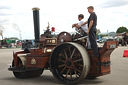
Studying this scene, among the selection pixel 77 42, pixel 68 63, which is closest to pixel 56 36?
pixel 77 42

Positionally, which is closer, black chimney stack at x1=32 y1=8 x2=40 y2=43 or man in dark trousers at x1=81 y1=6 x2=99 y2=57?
man in dark trousers at x1=81 y1=6 x2=99 y2=57

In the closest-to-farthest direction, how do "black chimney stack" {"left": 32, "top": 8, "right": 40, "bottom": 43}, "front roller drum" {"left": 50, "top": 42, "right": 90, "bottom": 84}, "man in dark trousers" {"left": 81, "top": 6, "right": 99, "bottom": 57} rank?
"front roller drum" {"left": 50, "top": 42, "right": 90, "bottom": 84}
"man in dark trousers" {"left": 81, "top": 6, "right": 99, "bottom": 57}
"black chimney stack" {"left": 32, "top": 8, "right": 40, "bottom": 43}

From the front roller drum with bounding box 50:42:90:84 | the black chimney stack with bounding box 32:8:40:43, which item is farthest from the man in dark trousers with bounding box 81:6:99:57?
the black chimney stack with bounding box 32:8:40:43

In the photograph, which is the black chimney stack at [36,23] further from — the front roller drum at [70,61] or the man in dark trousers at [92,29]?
the man in dark trousers at [92,29]

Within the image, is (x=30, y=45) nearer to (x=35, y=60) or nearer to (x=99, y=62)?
(x=35, y=60)

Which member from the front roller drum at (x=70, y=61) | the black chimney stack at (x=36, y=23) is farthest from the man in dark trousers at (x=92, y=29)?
the black chimney stack at (x=36, y=23)

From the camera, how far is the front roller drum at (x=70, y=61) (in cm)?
636

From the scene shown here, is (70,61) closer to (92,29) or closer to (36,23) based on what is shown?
(92,29)

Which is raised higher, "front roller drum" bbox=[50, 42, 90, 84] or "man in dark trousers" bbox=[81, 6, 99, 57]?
"man in dark trousers" bbox=[81, 6, 99, 57]

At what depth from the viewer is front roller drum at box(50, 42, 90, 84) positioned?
20.9 feet

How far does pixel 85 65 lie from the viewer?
Answer: 20.6 ft

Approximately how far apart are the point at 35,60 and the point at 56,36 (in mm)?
1053

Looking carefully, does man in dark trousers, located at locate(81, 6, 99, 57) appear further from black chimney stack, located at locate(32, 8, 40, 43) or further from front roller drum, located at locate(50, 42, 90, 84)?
black chimney stack, located at locate(32, 8, 40, 43)

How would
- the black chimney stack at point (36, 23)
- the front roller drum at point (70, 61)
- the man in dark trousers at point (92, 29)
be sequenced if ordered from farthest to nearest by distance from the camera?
the black chimney stack at point (36, 23) < the man in dark trousers at point (92, 29) < the front roller drum at point (70, 61)
